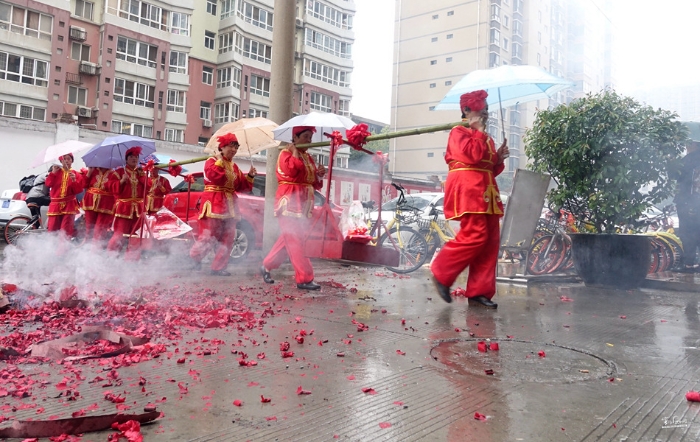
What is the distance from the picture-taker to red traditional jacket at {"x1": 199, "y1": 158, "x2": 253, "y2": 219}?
24.2 feet

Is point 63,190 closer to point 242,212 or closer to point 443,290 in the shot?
point 242,212

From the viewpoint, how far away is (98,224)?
8.76 m

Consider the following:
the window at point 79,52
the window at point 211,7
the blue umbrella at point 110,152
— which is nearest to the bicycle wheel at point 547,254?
the blue umbrella at point 110,152

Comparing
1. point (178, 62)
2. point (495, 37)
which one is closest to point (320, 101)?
point (178, 62)

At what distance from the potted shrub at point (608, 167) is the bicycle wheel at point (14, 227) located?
9969 millimetres

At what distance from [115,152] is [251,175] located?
2388 millimetres

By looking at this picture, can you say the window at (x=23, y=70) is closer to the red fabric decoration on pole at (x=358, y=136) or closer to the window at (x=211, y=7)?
the window at (x=211, y=7)

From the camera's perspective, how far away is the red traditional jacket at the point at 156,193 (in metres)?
8.66

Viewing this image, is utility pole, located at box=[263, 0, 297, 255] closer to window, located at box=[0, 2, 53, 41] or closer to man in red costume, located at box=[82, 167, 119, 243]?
man in red costume, located at box=[82, 167, 119, 243]

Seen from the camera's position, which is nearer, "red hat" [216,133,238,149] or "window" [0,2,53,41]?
"red hat" [216,133,238,149]

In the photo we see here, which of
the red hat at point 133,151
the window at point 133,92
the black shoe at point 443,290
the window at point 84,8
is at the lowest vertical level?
the black shoe at point 443,290

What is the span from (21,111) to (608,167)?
3015 cm

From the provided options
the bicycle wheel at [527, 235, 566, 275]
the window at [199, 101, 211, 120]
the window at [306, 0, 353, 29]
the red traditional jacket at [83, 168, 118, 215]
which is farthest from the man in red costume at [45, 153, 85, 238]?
the window at [306, 0, 353, 29]

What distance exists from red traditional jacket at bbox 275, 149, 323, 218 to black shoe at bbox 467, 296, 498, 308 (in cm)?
206
